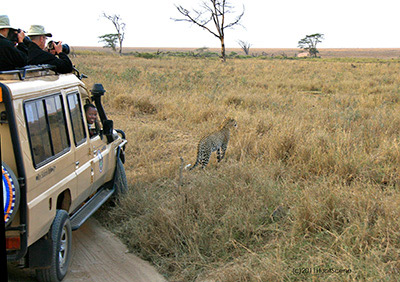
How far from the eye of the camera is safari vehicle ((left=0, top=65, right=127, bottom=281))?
9.44 feet

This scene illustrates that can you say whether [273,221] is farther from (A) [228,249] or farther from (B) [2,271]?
(B) [2,271]

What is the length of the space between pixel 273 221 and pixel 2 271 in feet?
10.7

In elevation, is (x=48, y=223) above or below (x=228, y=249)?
above

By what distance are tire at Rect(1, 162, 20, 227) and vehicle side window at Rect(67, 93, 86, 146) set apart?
4.21 feet

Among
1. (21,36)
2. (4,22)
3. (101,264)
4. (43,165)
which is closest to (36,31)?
(21,36)

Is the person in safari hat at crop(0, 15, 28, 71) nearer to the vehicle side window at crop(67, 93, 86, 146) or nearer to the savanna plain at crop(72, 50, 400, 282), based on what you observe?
the vehicle side window at crop(67, 93, 86, 146)

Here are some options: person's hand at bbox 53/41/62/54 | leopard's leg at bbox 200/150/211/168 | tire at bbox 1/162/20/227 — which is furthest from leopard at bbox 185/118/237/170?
tire at bbox 1/162/20/227

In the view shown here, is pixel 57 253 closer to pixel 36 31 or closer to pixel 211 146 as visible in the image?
pixel 36 31

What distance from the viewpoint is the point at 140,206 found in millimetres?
5043

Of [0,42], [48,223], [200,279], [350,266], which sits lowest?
[200,279]

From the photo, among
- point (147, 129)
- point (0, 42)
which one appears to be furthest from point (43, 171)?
point (147, 129)

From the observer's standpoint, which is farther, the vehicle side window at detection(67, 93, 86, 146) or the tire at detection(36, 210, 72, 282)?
the vehicle side window at detection(67, 93, 86, 146)

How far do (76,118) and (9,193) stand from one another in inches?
61.5

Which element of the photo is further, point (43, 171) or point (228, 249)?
point (228, 249)
